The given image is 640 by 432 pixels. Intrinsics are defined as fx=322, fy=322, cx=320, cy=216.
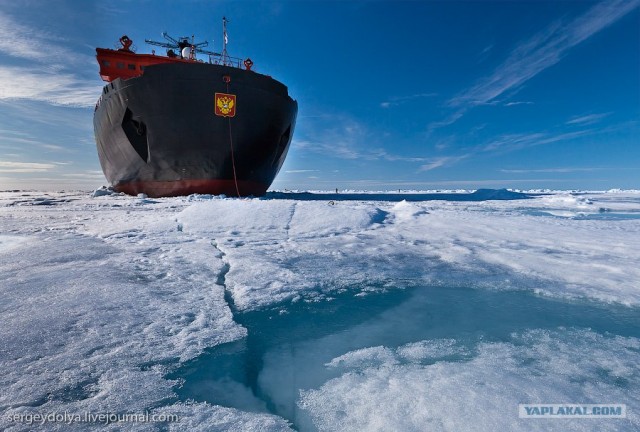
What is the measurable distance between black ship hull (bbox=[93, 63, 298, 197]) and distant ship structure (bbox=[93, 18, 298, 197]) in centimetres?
3

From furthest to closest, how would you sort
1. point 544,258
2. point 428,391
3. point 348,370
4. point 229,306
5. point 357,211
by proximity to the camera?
point 357,211, point 544,258, point 229,306, point 348,370, point 428,391

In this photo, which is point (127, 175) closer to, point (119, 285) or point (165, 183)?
point (165, 183)

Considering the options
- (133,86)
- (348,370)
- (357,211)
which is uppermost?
(133,86)

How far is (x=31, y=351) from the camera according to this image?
1661 mm

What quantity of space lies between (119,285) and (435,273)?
9.65ft

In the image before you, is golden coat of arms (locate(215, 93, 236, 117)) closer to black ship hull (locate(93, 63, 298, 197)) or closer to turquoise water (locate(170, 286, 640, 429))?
black ship hull (locate(93, 63, 298, 197))

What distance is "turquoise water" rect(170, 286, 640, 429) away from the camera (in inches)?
60.5

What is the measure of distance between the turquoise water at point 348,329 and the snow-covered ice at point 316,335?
0.5 inches

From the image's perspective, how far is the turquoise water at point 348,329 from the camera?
1.54 metres

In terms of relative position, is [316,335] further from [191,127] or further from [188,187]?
[188,187]

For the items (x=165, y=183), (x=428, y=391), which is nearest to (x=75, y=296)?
(x=428, y=391)

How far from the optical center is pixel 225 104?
12.0m

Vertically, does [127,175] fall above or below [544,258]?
above

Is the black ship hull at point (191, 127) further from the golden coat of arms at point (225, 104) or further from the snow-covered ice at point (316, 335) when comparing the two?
the snow-covered ice at point (316, 335)
